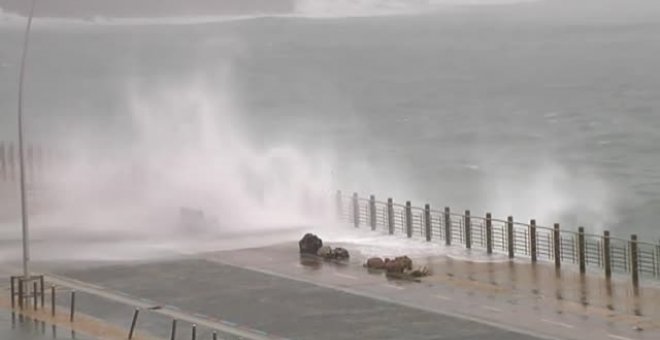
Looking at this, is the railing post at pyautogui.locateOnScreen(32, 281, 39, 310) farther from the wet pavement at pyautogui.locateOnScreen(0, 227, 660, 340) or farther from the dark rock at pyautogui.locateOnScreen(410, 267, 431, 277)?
the dark rock at pyautogui.locateOnScreen(410, 267, 431, 277)

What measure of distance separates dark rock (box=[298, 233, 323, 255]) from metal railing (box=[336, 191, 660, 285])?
4304 millimetres

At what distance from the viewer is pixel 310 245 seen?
41.8 meters

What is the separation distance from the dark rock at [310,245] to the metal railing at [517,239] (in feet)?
14.1

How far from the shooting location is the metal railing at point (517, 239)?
39.1m

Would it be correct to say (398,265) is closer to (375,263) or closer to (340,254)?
(375,263)

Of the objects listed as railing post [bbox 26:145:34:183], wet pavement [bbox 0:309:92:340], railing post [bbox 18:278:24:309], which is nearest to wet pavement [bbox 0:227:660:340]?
railing post [bbox 18:278:24:309]

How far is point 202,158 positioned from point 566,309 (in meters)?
46.7

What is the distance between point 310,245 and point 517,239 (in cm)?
1319

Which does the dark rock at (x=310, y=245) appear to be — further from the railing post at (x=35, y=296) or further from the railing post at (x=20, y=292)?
the railing post at (x=20, y=292)

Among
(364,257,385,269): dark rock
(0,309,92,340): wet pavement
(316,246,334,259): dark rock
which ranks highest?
(316,246,334,259): dark rock

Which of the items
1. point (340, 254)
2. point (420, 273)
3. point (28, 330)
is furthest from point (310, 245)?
point (28, 330)

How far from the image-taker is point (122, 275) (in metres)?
38.4

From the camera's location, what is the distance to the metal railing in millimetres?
39062

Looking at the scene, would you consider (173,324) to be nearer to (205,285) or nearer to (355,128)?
(205,285)
